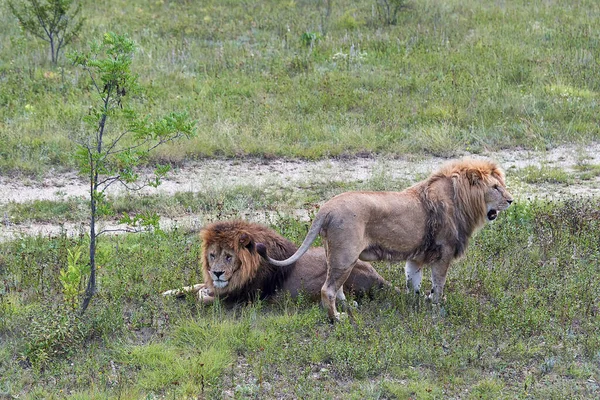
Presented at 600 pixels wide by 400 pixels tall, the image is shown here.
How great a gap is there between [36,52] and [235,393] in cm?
1124

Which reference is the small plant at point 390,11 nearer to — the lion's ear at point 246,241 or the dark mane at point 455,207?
the dark mane at point 455,207

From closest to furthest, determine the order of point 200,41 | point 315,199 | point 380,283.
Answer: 1. point 380,283
2. point 315,199
3. point 200,41

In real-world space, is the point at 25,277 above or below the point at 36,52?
below

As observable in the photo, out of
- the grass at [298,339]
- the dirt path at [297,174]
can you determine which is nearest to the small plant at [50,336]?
the grass at [298,339]

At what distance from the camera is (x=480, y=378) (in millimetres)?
6754

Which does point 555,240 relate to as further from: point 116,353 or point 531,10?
point 531,10

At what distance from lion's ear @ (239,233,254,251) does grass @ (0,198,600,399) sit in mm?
573

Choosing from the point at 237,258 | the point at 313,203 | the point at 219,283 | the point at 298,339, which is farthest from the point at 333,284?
the point at 313,203

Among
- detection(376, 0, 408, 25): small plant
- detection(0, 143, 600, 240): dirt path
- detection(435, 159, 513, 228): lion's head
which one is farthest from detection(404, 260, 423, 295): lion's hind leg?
detection(376, 0, 408, 25): small plant

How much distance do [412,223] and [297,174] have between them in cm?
457

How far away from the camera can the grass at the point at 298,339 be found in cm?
658

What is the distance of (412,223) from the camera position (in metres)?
7.61

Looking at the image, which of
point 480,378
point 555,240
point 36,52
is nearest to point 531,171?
point 555,240

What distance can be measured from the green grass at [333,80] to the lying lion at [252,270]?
480 cm
